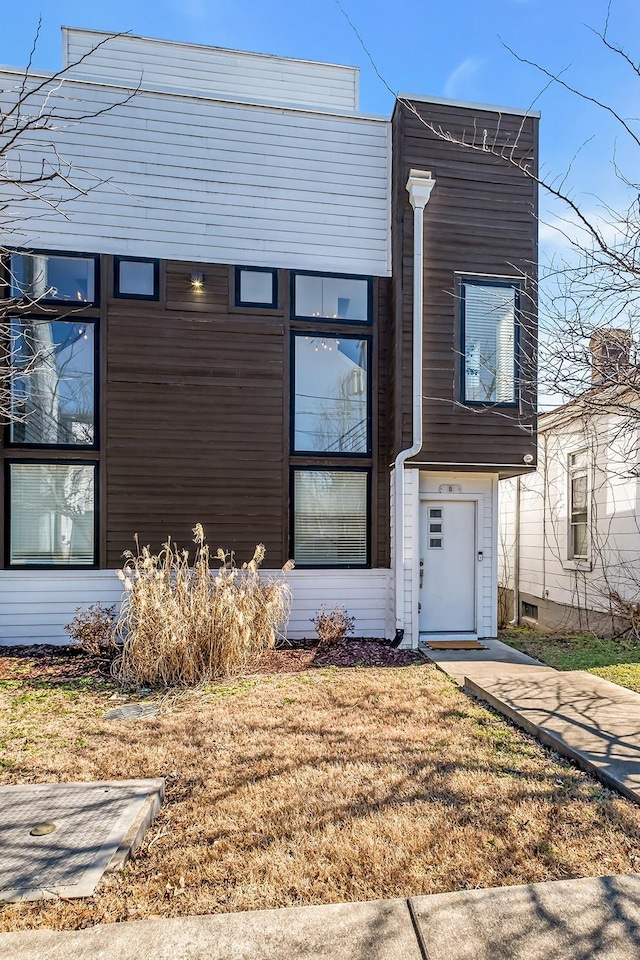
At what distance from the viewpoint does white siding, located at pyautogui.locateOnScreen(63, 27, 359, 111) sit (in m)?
8.55

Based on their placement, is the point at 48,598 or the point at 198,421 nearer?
the point at 48,598

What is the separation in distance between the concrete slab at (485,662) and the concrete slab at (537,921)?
3308mm

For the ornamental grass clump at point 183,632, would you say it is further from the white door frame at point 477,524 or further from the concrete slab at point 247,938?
the concrete slab at point 247,938

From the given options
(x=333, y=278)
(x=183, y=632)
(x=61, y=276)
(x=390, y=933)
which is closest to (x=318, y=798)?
(x=390, y=933)

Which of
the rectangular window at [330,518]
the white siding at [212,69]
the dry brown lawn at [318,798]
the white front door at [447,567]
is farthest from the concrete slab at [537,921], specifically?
the white siding at [212,69]

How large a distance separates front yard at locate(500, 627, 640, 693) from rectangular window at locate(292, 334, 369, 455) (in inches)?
129

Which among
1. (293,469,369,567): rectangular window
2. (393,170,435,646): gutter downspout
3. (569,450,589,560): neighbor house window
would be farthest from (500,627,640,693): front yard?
(293,469,369,567): rectangular window

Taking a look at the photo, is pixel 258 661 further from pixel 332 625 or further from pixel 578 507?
pixel 578 507

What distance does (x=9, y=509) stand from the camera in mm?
6809

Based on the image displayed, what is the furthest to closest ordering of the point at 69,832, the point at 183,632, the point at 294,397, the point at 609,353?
the point at 294,397, the point at 183,632, the point at 609,353, the point at 69,832

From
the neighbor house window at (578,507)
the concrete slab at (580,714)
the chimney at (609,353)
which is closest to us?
the concrete slab at (580,714)

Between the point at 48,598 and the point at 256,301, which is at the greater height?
the point at 256,301

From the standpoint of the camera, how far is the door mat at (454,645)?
6820 millimetres

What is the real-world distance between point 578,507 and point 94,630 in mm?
7776
